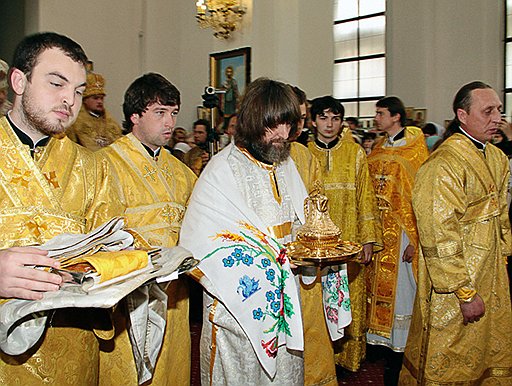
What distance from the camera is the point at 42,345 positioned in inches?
73.4

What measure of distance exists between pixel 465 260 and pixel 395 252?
1.54m

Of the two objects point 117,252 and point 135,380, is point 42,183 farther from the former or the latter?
point 135,380

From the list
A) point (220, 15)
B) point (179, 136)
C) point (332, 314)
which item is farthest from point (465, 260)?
point (220, 15)

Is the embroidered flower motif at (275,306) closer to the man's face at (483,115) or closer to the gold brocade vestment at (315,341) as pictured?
the gold brocade vestment at (315,341)

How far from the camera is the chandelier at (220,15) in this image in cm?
1166

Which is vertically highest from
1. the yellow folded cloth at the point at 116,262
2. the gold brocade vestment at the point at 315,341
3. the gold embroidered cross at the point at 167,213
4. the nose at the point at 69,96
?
the nose at the point at 69,96

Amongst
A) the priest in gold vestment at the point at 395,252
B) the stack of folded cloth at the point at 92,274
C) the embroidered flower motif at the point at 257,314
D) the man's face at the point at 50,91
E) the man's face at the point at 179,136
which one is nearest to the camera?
the stack of folded cloth at the point at 92,274

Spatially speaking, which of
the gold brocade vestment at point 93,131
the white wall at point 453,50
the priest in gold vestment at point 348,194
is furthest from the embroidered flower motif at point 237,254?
the white wall at point 453,50

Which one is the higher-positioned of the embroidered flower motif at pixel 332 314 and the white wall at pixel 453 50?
the white wall at pixel 453 50

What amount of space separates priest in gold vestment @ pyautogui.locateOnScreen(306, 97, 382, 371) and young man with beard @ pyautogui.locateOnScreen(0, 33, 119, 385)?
2.56 meters

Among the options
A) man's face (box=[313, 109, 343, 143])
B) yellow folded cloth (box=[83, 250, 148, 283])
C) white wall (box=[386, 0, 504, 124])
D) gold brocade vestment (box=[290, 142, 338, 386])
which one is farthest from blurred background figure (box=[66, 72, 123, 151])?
white wall (box=[386, 0, 504, 124])

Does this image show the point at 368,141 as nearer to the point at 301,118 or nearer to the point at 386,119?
the point at 386,119

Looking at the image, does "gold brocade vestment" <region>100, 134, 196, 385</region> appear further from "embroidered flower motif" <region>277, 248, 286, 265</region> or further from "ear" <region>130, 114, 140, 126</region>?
"embroidered flower motif" <region>277, 248, 286, 265</region>

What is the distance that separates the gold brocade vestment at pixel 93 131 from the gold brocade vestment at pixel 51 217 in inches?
121
